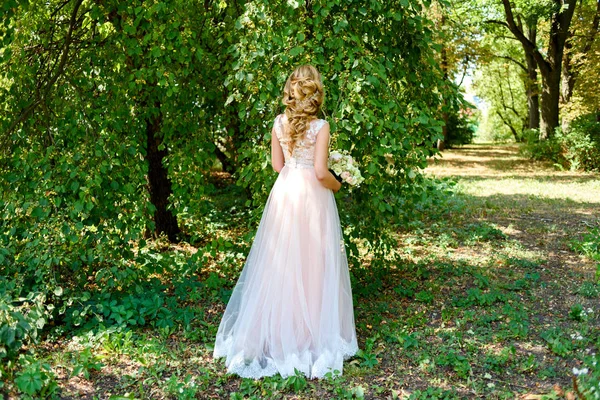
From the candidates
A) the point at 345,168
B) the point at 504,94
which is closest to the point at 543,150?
the point at 345,168

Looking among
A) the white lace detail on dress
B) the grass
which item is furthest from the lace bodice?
the white lace detail on dress

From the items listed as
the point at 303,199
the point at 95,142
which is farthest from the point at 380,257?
the point at 95,142

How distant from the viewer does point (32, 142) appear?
4820 millimetres

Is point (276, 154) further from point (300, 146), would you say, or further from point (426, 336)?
point (426, 336)

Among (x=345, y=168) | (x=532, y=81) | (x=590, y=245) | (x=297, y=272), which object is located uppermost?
(x=532, y=81)

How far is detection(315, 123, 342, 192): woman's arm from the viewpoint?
12.8 feet

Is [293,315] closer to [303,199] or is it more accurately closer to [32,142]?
[303,199]

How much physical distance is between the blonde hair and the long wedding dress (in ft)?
0.26

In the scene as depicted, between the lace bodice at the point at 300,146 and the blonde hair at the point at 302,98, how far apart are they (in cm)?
4

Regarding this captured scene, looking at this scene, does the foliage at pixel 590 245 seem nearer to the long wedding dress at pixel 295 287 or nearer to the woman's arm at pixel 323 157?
the long wedding dress at pixel 295 287

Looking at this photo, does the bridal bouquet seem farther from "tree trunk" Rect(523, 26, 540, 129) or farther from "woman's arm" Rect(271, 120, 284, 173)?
"tree trunk" Rect(523, 26, 540, 129)

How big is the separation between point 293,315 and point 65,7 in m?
4.40

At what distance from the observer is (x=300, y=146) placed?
13.2 ft

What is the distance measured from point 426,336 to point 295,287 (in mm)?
1203
